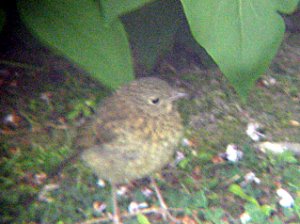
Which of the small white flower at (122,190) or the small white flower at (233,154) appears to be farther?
the small white flower at (233,154)

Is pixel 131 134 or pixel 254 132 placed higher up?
pixel 131 134

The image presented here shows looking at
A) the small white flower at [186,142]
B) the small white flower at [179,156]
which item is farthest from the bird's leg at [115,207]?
the small white flower at [186,142]

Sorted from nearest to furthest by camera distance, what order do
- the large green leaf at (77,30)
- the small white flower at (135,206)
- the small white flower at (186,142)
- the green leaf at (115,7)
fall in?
the green leaf at (115,7) < the large green leaf at (77,30) < the small white flower at (135,206) < the small white flower at (186,142)

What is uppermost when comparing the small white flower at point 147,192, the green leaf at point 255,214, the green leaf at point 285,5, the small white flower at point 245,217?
the green leaf at point 285,5

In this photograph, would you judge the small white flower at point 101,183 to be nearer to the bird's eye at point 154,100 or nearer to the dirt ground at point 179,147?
the dirt ground at point 179,147

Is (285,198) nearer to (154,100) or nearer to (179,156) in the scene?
(179,156)

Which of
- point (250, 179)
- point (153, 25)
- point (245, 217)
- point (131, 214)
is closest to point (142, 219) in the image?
point (131, 214)
